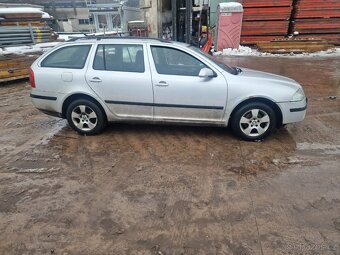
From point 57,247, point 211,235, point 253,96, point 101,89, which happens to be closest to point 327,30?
point 253,96

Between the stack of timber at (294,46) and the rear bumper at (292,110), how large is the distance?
10.1m

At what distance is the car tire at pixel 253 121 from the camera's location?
4.33 meters

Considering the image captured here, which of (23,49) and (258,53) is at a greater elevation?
(23,49)

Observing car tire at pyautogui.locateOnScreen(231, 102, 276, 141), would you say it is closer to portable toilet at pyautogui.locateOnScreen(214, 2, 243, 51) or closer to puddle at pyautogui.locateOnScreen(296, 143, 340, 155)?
puddle at pyautogui.locateOnScreen(296, 143, 340, 155)

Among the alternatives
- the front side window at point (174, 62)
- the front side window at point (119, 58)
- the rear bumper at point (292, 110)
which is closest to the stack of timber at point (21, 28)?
the front side window at point (119, 58)

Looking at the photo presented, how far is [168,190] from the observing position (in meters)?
3.36

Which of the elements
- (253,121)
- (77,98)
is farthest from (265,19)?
(77,98)

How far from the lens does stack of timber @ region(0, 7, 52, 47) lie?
1459 centimetres

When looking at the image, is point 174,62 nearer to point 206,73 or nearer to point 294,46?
point 206,73

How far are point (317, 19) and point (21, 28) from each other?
15.9m

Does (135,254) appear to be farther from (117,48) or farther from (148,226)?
(117,48)

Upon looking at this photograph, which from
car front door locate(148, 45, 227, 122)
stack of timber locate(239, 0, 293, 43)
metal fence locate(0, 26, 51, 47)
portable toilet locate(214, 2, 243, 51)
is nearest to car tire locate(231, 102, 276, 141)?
car front door locate(148, 45, 227, 122)

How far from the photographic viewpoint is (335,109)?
5.97m

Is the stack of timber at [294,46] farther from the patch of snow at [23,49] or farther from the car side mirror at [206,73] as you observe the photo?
the patch of snow at [23,49]
